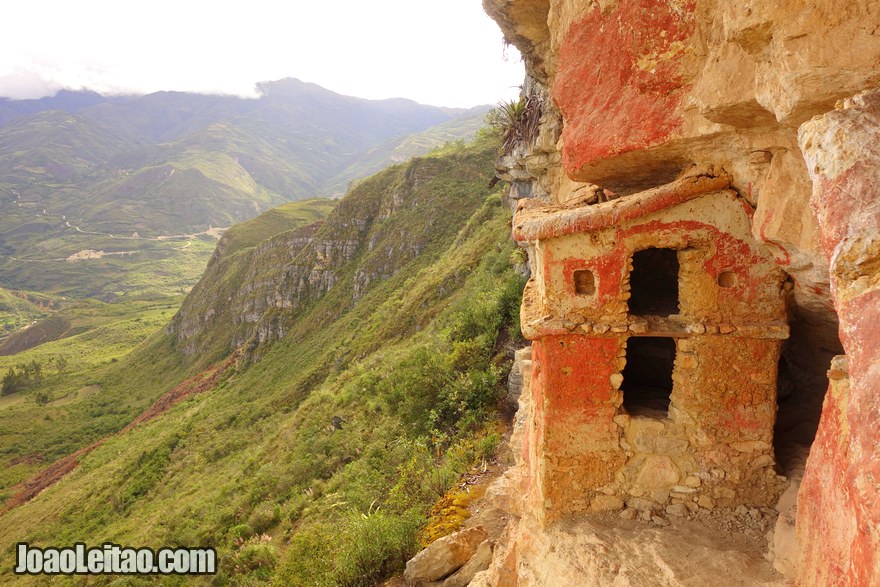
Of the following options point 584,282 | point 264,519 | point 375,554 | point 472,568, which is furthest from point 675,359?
point 264,519

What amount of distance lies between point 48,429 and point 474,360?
55415mm

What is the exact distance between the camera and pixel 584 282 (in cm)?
578

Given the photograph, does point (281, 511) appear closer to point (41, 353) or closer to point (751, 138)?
point (751, 138)

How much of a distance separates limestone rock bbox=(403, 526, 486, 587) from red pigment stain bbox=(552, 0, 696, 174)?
6.34 m

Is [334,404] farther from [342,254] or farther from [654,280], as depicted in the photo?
[342,254]

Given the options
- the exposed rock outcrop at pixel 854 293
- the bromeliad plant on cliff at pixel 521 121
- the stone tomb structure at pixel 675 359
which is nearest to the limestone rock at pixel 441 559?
the stone tomb structure at pixel 675 359

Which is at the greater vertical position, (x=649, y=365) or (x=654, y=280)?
(x=654, y=280)

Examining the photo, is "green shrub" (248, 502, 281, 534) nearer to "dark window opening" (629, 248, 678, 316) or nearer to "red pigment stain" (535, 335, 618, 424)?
"red pigment stain" (535, 335, 618, 424)

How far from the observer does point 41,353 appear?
3241 inches

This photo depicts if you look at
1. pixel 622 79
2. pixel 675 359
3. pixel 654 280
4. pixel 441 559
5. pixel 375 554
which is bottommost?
pixel 375 554

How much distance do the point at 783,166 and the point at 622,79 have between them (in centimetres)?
207

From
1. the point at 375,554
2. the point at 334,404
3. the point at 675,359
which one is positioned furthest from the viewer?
the point at 334,404

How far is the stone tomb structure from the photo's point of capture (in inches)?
205

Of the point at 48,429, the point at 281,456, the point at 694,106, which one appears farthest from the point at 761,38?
the point at 48,429
